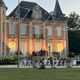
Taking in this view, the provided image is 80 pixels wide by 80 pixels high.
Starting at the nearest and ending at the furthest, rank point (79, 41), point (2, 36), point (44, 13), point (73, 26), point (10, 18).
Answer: point (2, 36)
point (10, 18)
point (44, 13)
point (79, 41)
point (73, 26)

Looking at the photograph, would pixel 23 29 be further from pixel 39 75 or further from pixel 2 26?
pixel 39 75

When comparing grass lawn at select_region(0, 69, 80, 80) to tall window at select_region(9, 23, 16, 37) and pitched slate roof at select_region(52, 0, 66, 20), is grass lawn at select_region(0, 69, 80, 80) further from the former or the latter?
pitched slate roof at select_region(52, 0, 66, 20)

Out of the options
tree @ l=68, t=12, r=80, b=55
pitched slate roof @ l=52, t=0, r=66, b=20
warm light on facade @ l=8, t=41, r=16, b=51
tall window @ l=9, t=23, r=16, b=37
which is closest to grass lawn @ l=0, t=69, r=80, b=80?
warm light on facade @ l=8, t=41, r=16, b=51

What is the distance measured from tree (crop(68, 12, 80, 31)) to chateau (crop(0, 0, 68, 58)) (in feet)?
82.0

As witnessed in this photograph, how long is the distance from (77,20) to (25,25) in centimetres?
Result: 3770

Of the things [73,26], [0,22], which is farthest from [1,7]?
[73,26]

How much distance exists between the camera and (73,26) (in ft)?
402

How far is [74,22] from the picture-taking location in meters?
125

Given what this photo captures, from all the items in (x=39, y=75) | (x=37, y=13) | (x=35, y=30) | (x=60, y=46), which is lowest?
(x=39, y=75)

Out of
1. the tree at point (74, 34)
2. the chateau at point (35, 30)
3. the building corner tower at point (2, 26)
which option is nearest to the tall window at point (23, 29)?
the chateau at point (35, 30)

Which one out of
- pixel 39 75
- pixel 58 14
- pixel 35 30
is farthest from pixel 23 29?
pixel 39 75

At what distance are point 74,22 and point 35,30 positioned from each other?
113ft

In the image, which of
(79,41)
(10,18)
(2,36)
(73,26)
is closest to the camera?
(2,36)

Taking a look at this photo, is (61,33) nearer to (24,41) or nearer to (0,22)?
(24,41)
